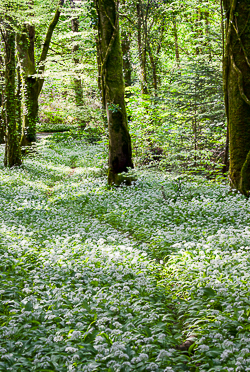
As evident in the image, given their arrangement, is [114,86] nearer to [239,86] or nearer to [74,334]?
[239,86]

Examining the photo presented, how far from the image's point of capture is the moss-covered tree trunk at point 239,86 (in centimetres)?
729

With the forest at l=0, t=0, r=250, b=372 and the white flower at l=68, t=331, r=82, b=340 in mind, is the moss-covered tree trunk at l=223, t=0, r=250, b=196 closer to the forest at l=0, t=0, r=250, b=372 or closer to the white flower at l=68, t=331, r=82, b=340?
the forest at l=0, t=0, r=250, b=372

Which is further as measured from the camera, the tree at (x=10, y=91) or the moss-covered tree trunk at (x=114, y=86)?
the tree at (x=10, y=91)

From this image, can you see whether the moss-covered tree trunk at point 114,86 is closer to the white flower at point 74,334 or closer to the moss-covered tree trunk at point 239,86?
the moss-covered tree trunk at point 239,86

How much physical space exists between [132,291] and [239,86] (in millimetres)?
5812

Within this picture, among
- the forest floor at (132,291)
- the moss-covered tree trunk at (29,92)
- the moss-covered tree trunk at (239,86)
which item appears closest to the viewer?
the forest floor at (132,291)

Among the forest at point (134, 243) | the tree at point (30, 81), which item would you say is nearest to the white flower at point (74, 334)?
the forest at point (134, 243)

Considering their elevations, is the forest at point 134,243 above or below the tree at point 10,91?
below

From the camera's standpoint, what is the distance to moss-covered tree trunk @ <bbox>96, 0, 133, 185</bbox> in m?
10.0

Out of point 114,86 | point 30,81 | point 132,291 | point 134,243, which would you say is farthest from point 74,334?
point 30,81

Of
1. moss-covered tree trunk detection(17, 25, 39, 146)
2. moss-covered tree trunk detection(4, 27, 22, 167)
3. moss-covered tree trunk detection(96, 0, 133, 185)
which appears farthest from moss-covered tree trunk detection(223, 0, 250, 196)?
moss-covered tree trunk detection(17, 25, 39, 146)

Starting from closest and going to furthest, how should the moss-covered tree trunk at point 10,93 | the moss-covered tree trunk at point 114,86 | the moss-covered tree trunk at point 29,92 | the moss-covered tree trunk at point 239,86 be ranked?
the moss-covered tree trunk at point 239,86, the moss-covered tree trunk at point 114,86, the moss-covered tree trunk at point 10,93, the moss-covered tree trunk at point 29,92

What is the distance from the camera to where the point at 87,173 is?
13.7 m

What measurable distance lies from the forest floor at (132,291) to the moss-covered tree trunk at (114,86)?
8.84 feet
